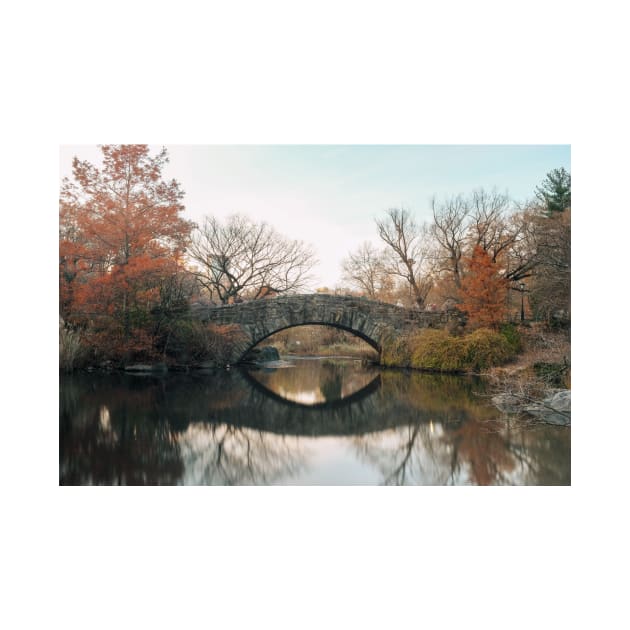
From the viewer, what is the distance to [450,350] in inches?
451

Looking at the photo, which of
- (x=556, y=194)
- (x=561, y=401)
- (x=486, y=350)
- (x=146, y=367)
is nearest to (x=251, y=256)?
(x=146, y=367)

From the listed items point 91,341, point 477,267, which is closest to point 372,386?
point 477,267

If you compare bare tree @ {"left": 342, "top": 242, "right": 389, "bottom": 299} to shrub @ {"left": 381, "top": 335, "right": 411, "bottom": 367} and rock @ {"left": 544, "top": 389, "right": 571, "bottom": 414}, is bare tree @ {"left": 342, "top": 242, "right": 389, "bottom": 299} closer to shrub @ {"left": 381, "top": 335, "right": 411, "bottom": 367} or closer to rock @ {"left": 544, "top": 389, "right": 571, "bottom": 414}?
shrub @ {"left": 381, "top": 335, "right": 411, "bottom": 367}

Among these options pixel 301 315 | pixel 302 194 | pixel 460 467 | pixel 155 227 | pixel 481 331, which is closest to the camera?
pixel 460 467

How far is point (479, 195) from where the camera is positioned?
45.1 feet

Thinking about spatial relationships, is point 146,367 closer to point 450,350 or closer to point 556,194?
point 450,350

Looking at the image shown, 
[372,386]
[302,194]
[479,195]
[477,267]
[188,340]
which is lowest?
[372,386]

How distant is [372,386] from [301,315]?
338cm

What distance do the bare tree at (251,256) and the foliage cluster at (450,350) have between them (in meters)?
5.04

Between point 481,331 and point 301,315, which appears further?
point 301,315

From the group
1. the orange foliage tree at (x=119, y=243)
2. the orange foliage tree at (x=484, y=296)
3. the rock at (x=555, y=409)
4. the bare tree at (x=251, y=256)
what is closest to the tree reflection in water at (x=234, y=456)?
the rock at (x=555, y=409)

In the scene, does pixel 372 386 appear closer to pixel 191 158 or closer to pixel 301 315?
pixel 301 315

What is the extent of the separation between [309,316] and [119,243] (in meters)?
4.93

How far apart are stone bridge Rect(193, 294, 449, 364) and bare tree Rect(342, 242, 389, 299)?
4.03 metres
